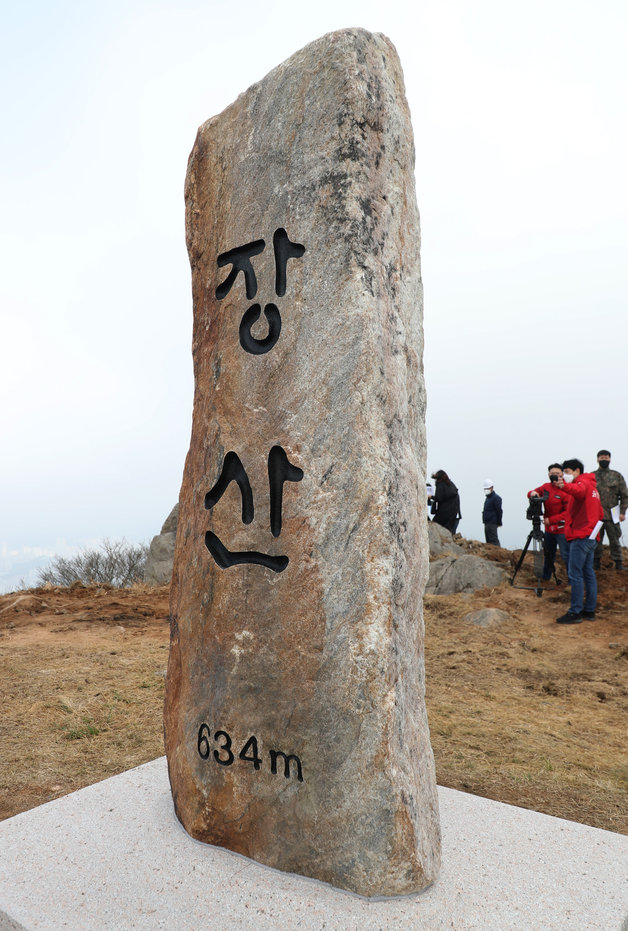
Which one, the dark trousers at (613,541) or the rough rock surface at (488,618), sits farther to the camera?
the dark trousers at (613,541)

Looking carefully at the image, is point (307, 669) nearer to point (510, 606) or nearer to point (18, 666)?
point (18, 666)

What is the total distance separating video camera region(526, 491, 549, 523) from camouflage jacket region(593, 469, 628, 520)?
5.55ft

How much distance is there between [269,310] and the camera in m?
2.48

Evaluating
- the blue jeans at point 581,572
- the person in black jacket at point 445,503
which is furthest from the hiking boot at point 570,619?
the person in black jacket at point 445,503

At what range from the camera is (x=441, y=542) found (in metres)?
12.2

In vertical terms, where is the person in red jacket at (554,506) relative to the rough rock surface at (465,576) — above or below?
above

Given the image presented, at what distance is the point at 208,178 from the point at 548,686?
17.5 feet

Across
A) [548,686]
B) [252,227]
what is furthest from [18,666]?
[252,227]

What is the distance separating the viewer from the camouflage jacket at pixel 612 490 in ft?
32.7

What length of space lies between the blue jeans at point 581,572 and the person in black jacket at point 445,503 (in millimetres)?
4576

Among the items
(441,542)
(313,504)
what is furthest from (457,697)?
(441,542)

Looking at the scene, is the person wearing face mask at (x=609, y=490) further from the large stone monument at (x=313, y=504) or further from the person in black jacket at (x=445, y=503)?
the large stone monument at (x=313, y=504)

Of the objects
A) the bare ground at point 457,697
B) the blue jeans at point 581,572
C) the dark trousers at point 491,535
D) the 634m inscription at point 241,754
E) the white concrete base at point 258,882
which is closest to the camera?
the white concrete base at point 258,882

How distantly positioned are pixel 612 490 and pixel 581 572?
110 inches
